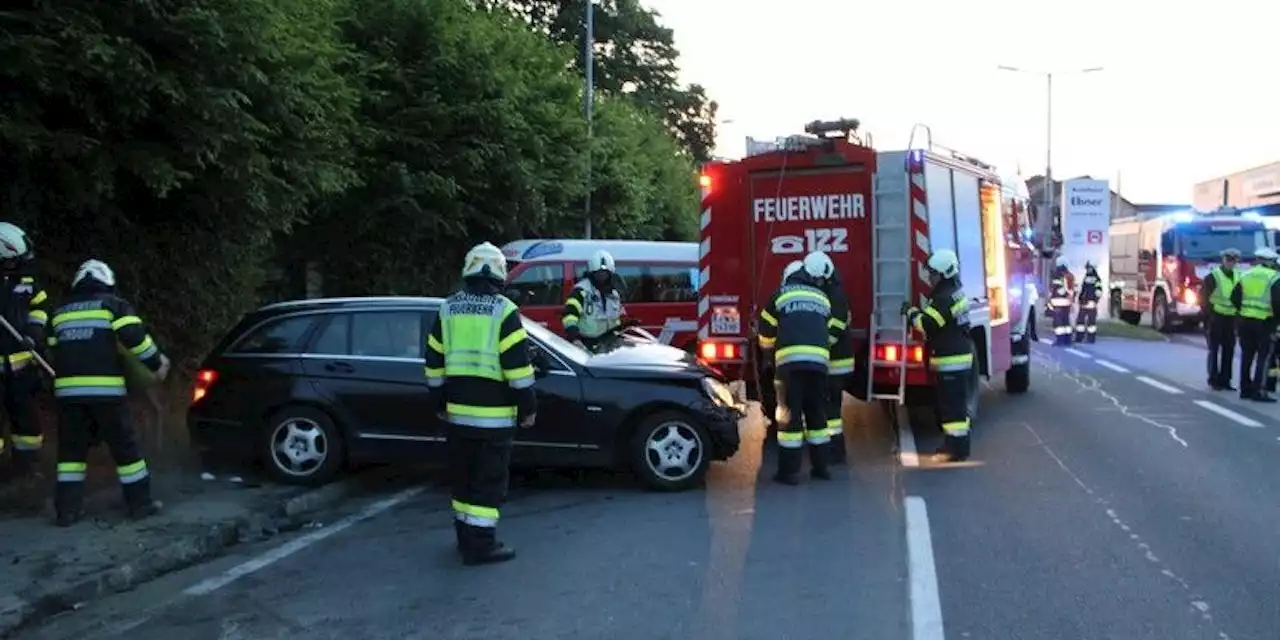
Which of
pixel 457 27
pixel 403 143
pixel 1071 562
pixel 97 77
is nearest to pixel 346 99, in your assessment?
pixel 97 77

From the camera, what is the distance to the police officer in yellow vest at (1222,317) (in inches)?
560

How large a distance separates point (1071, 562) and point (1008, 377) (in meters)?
8.44

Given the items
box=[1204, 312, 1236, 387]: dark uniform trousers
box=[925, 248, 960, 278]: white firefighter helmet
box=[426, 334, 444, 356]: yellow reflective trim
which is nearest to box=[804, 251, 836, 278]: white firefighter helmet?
box=[925, 248, 960, 278]: white firefighter helmet

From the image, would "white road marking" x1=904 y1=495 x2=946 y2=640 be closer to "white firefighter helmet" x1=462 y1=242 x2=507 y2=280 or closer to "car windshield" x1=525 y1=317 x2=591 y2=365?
"car windshield" x1=525 y1=317 x2=591 y2=365

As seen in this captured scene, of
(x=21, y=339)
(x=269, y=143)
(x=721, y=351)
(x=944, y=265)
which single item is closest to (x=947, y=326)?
(x=944, y=265)

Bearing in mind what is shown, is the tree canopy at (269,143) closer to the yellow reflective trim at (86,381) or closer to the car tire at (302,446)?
the yellow reflective trim at (86,381)

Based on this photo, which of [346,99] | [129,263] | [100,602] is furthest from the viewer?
[346,99]

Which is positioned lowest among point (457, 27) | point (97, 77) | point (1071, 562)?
point (1071, 562)

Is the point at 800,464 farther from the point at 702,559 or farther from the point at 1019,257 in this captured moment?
the point at 1019,257

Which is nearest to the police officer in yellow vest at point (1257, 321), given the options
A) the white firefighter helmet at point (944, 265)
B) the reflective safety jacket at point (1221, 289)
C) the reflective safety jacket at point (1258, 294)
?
the reflective safety jacket at point (1258, 294)

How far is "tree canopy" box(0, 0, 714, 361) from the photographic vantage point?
298 inches

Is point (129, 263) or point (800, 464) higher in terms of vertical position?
point (129, 263)

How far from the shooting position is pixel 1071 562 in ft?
21.1

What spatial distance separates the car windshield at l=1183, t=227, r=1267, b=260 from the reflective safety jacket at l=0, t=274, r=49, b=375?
2326 centimetres
